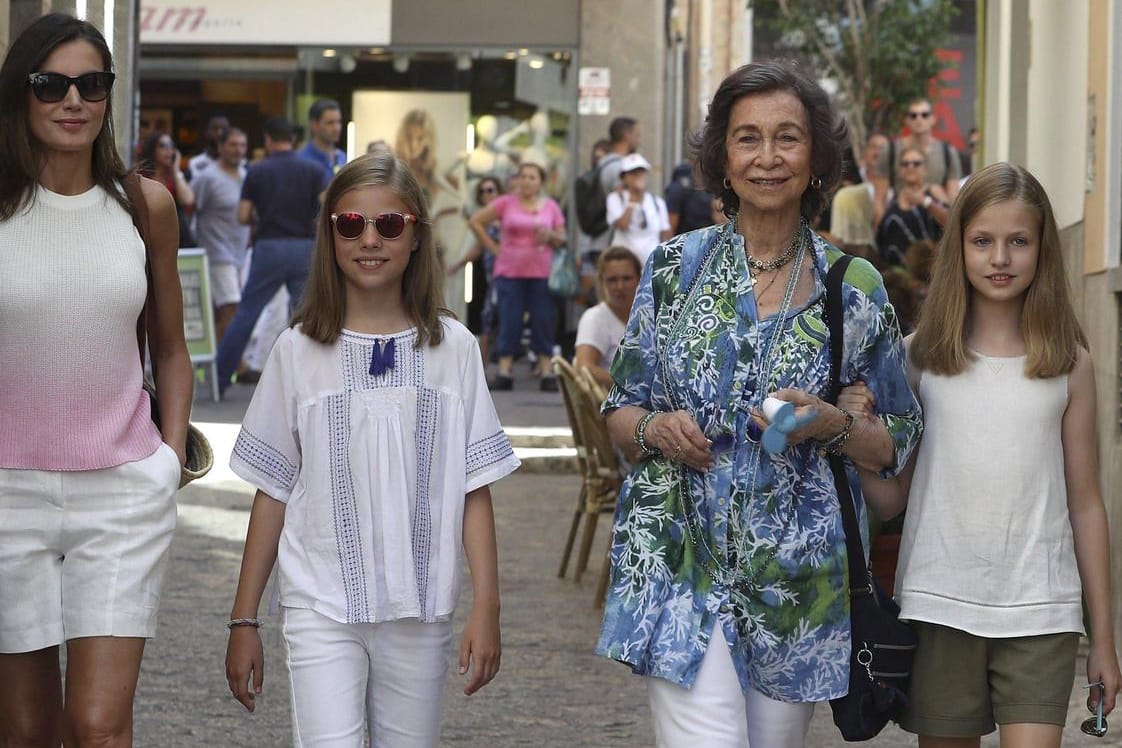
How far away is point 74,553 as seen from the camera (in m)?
4.08

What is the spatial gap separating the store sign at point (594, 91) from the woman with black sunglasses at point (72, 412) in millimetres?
18204

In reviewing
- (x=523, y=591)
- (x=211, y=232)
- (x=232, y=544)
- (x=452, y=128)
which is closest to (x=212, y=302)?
(x=211, y=232)

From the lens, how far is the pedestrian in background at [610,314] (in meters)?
9.52

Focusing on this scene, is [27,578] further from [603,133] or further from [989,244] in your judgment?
[603,133]

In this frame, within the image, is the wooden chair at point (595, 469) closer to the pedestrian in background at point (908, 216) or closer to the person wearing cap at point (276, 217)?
the pedestrian in background at point (908, 216)

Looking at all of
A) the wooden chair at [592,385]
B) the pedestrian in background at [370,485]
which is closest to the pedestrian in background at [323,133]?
the wooden chair at [592,385]

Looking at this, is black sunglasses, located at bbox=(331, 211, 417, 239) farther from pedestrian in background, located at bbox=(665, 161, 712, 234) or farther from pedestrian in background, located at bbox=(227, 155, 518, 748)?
pedestrian in background, located at bbox=(665, 161, 712, 234)

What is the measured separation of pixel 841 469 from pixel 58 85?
5.93ft

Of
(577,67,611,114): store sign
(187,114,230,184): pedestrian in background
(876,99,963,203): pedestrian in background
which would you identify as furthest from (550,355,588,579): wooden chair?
(577,67,611,114): store sign

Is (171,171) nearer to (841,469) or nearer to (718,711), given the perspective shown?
(841,469)

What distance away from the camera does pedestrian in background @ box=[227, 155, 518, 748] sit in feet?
13.3

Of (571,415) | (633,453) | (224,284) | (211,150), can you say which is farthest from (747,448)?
(211,150)

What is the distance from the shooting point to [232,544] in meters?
10.3

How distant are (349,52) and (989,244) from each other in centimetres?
1874
